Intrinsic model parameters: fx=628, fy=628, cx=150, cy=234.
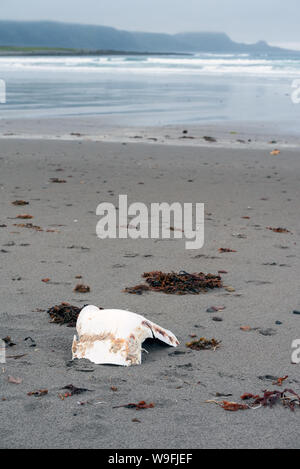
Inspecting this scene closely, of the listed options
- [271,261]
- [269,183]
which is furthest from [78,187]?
[271,261]

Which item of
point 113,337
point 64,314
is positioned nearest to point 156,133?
point 64,314

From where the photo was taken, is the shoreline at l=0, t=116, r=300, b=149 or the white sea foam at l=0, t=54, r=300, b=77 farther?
the white sea foam at l=0, t=54, r=300, b=77

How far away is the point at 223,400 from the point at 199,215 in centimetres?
482

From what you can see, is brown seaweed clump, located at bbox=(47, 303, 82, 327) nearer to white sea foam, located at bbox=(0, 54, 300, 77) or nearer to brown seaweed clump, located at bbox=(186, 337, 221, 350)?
Result: brown seaweed clump, located at bbox=(186, 337, 221, 350)

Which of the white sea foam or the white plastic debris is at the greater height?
the white sea foam

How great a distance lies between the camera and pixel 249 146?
14023 millimetres

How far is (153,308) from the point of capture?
496cm

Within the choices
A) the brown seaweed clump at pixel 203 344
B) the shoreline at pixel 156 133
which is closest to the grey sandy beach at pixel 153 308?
the brown seaweed clump at pixel 203 344

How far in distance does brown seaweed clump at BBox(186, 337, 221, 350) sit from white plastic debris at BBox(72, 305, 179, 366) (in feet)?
0.87

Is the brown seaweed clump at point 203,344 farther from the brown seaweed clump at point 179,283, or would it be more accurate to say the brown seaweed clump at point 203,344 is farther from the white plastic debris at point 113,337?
the brown seaweed clump at point 179,283

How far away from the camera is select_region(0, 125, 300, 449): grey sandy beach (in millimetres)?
3232

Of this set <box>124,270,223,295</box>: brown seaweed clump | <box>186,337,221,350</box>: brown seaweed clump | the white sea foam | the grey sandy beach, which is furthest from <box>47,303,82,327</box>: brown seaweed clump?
the white sea foam

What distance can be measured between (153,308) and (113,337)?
1.09 m

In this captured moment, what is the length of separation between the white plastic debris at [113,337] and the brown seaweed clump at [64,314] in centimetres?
47
